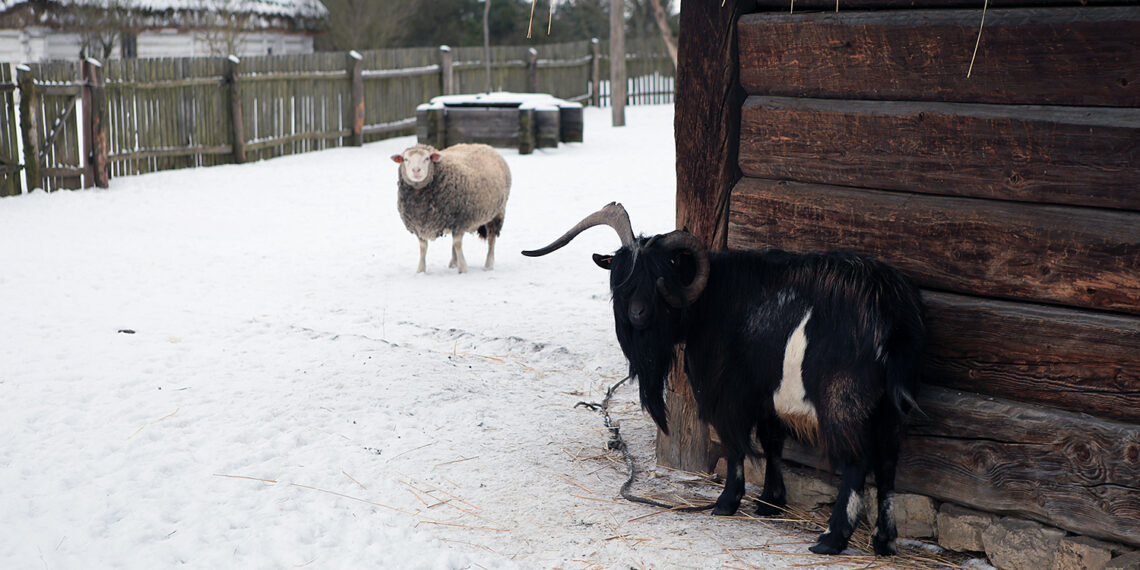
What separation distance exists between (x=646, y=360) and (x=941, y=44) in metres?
1.68

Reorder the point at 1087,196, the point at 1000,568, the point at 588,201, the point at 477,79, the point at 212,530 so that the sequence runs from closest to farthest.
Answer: the point at 1087,196 < the point at 1000,568 < the point at 212,530 < the point at 588,201 < the point at 477,79

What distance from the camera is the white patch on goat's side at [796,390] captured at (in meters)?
3.73

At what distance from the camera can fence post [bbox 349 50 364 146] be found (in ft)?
61.9

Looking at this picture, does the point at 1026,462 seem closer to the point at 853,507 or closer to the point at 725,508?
the point at 853,507

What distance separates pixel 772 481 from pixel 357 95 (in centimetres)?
1626

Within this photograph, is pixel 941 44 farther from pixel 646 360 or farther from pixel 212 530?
pixel 212 530

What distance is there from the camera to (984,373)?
369 cm

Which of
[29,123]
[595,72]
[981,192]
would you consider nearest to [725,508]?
[981,192]

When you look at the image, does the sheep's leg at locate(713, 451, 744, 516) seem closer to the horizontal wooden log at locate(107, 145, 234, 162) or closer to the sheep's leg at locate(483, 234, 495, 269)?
the sheep's leg at locate(483, 234, 495, 269)

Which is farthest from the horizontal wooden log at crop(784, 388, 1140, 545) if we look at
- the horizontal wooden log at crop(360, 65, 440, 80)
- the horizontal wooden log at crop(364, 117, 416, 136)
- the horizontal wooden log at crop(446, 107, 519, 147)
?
the horizontal wooden log at crop(364, 117, 416, 136)

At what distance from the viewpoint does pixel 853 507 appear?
12.3 ft

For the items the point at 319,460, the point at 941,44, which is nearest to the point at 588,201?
the point at 319,460

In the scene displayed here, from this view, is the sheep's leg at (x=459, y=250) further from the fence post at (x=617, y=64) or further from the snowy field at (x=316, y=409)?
the fence post at (x=617, y=64)

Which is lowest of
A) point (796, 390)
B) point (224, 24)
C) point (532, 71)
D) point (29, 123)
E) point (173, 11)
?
point (796, 390)
